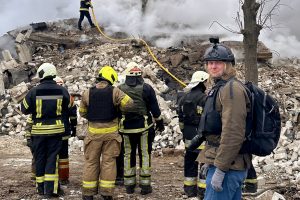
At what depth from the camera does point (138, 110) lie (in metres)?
6.02

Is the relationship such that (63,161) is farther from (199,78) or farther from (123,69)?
(123,69)

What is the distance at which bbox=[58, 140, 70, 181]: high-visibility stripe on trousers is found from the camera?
6.22 metres

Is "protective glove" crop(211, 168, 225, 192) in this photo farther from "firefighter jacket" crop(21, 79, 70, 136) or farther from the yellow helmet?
"firefighter jacket" crop(21, 79, 70, 136)

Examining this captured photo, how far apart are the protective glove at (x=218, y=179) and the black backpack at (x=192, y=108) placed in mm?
2453

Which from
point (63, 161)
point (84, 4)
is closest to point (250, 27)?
point (63, 161)

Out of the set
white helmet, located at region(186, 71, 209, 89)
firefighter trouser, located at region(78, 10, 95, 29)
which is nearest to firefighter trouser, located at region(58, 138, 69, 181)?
white helmet, located at region(186, 71, 209, 89)

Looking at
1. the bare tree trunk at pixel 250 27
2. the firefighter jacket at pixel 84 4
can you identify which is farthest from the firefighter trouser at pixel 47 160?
the firefighter jacket at pixel 84 4

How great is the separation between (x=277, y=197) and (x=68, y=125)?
115 inches

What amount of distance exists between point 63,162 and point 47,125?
0.87 meters

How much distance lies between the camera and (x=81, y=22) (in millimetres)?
15852

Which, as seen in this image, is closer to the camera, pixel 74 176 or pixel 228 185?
pixel 228 185

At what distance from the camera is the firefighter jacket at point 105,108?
219 inches

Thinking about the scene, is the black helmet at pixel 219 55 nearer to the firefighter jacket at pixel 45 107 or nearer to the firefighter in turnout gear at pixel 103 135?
the firefighter in turnout gear at pixel 103 135

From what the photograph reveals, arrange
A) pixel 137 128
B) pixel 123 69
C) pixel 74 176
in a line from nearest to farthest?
pixel 137 128
pixel 74 176
pixel 123 69
